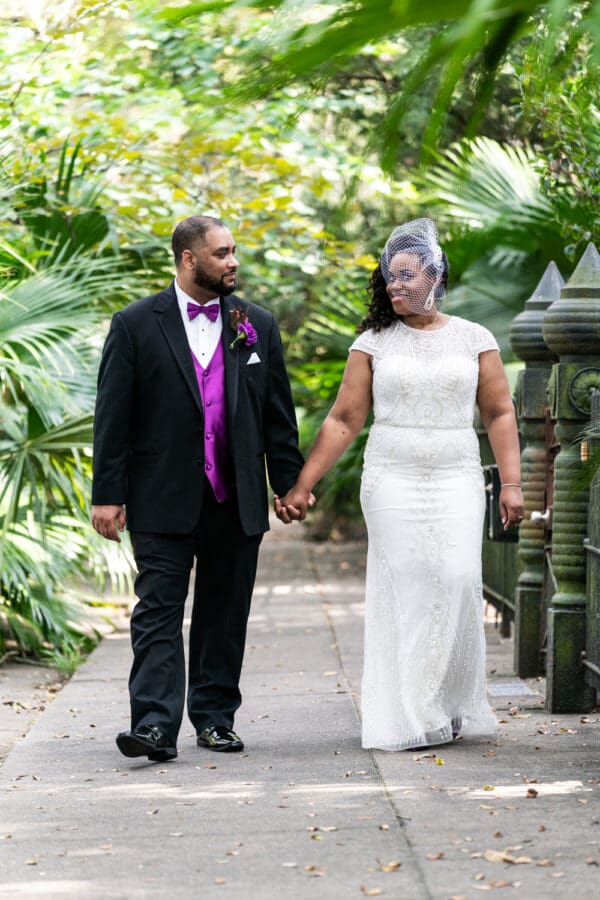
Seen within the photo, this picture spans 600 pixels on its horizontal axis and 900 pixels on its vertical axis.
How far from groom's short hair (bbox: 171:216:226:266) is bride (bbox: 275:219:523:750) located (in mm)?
666

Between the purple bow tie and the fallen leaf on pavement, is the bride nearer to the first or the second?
the purple bow tie

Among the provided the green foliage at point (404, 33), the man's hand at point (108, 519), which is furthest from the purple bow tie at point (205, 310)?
the green foliage at point (404, 33)

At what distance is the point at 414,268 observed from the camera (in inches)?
207

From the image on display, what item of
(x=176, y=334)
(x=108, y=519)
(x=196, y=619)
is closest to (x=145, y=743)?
(x=196, y=619)

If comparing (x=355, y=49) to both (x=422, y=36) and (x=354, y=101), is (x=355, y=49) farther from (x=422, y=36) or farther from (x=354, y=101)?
(x=354, y=101)

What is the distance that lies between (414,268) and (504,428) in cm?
71

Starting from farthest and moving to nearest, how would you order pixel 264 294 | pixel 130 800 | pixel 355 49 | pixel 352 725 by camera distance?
1. pixel 264 294
2. pixel 352 725
3. pixel 130 800
4. pixel 355 49

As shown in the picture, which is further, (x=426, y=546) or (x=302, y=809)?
(x=426, y=546)

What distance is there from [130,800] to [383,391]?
5.83ft

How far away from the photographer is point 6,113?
9094 mm

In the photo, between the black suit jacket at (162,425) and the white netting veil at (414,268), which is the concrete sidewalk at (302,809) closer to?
the black suit jacket at (162,425)

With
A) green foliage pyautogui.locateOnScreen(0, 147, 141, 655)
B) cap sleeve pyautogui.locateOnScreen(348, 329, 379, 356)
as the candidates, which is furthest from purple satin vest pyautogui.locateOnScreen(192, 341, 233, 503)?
green foliage pyautogui.locateOnScreen(0, 147, 141, 655)

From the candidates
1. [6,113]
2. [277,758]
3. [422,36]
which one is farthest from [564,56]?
[6,113]

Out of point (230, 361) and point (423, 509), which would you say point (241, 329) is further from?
point (423, 509)
